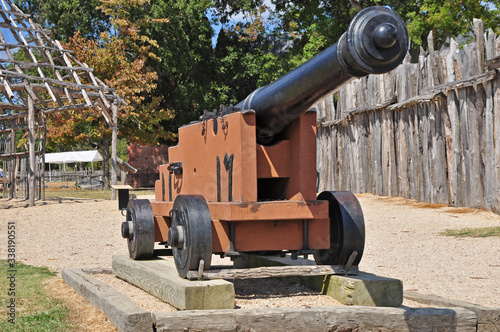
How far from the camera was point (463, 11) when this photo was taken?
2484 cm

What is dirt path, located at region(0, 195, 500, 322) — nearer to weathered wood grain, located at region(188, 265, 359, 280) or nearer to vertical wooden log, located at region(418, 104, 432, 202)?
vertical wooden log, located at region(418, 104, 432, 202)

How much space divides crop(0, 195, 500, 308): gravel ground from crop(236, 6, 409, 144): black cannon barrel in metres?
1.73

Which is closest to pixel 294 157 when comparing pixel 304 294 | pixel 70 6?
pixel 304 294

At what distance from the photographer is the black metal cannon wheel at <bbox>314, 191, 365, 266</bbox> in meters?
6.05

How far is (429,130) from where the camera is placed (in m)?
15.4

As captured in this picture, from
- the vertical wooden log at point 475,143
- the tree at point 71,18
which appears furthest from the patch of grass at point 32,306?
the tree at point 71,18

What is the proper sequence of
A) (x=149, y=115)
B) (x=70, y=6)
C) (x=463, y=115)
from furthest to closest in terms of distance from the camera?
(x=70, y=6) < (x=149, y=115) < (x=463, y=115)

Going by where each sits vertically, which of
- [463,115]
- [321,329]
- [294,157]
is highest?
[463,115]

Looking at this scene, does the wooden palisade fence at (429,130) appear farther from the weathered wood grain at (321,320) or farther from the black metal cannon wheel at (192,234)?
the black metal cannon wheel at (192,234)

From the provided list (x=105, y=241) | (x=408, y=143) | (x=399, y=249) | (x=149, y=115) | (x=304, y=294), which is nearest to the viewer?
(x=304, y=294)

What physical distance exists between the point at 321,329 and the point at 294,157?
1621 millimetres

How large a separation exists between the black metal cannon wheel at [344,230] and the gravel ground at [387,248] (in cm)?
42

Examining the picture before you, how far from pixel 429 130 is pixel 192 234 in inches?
436

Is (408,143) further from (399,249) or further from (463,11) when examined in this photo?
(463,11)
